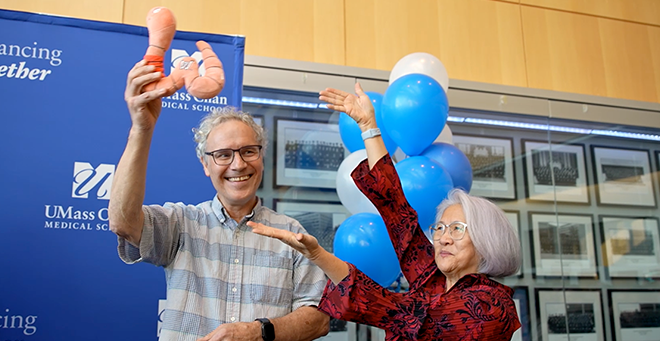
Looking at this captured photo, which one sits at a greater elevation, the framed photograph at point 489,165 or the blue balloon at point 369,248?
the framed photograph at point 489,165

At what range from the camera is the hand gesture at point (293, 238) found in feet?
4.53

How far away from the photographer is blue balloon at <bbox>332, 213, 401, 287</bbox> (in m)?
2.42

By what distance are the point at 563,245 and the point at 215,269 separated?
2763 mm

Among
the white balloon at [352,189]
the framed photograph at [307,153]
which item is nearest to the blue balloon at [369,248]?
the white balloon at [352,189]

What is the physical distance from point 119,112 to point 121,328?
85cm

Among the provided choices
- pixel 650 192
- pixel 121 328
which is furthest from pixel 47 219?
pixel 650 192

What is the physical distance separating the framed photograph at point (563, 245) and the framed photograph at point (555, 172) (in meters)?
0.13

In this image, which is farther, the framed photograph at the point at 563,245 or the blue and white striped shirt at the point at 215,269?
the framed photograph at the point at 563,245

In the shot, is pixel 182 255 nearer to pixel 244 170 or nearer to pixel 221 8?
pixel 244 170

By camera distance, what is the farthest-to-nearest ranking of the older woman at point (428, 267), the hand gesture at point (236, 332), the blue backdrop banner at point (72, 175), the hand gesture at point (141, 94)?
the blue backdrop banner at point (72, 175)
the older woman at point (428, 267)
the hand gesture at point (236, 332)
the hand gesture at point (141, 94)

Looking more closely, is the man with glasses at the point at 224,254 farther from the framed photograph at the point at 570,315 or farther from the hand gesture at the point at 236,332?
the framed photograph at the point at 570,315

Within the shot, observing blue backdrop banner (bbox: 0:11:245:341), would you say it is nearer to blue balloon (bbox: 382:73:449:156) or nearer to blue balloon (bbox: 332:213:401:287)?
blue balloon (bbox: 332:213:401:287)

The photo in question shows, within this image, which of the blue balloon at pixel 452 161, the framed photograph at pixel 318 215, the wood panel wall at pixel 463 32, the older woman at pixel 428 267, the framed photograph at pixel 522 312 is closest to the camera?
the older woman at pixel 428 267

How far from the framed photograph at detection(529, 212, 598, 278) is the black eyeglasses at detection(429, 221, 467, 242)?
2058mm
